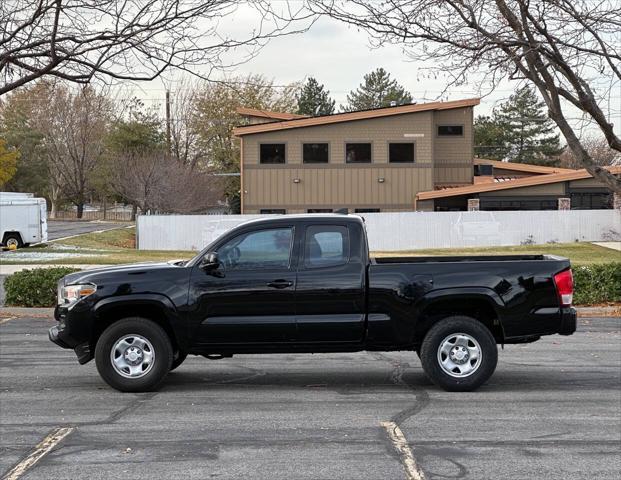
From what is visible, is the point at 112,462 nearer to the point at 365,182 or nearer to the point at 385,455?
the point at 385,455

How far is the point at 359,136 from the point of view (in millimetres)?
36062

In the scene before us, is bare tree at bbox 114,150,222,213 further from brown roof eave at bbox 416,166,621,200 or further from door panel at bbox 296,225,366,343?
door panel at bbox 296,225,366,343

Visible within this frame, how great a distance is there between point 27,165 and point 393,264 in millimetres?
66254

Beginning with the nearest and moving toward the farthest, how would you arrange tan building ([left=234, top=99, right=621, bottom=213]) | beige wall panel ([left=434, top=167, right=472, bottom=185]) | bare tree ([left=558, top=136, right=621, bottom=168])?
tan building ([left=234, top=99, right=621, bottom=213])
beige wall panel ([left=434, top=167, right=472, bottom=185])
bare tree ([left=558, top=136, right=621, bottom=168])

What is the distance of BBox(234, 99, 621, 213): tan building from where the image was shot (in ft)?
117

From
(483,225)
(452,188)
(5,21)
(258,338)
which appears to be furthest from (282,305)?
(452,188)

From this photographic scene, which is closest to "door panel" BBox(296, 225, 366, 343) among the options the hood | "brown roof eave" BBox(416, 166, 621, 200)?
the hood

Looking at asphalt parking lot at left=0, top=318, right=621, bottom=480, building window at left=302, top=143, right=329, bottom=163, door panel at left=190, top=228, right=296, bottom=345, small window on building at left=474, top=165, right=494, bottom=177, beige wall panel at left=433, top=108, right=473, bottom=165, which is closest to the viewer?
asphalt parking lot at left=0, top=318, right=621, bottom=480

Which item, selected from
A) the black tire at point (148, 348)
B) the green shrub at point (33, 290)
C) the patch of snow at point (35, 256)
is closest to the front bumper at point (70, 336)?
the black tire at point (148, 348)

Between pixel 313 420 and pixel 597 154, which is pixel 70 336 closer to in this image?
pixel 313 420

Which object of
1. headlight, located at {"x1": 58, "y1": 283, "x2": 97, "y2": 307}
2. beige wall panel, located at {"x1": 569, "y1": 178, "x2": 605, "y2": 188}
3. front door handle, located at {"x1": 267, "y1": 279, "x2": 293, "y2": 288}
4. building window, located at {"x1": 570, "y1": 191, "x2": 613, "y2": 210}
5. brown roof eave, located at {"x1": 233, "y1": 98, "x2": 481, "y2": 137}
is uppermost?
brown roof eave, located at {"x1": 233, "y1": 98, "x2": 481, "y2": 137}

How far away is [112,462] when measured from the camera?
5738 mm

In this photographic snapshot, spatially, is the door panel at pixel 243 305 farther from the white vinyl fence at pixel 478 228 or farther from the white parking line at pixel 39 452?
the white vinyl fence at pixel 478 228

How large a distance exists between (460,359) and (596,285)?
8.91 m
